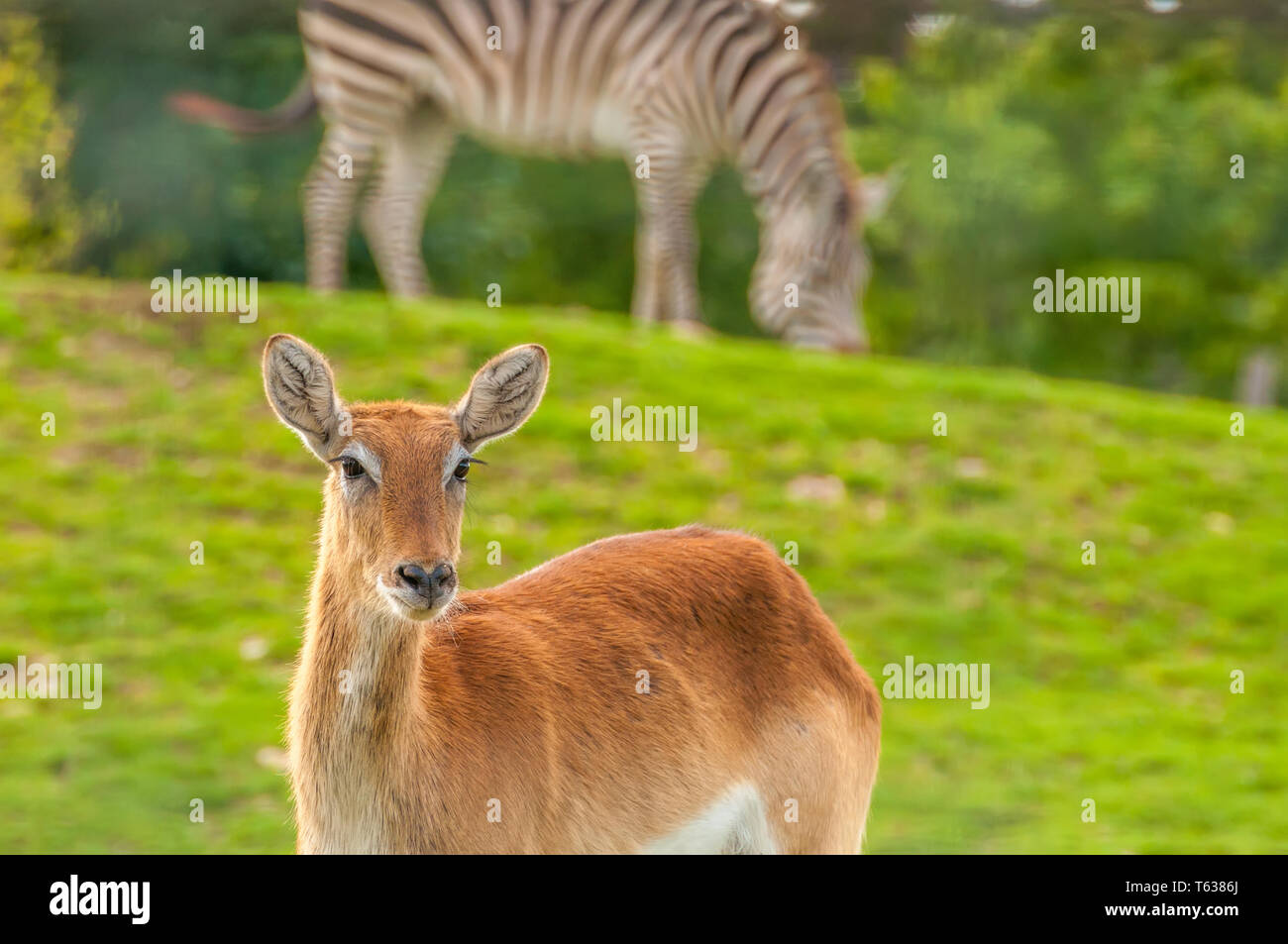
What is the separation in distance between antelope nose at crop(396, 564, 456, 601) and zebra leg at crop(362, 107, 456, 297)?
1084cm

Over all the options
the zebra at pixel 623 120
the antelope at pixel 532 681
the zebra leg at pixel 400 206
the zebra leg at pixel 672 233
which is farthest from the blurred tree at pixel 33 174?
the antelope at pixel 532 681

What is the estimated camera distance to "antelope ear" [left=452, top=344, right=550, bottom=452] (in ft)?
15.9

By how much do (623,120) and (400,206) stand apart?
2.24m

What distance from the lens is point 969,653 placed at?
37.2ft

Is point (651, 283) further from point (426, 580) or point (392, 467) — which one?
point (426, 580)

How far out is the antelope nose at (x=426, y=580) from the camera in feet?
14.6

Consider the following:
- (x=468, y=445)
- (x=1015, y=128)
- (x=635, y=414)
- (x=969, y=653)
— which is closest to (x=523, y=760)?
(x=468, y=445)

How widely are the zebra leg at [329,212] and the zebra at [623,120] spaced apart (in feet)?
0.06

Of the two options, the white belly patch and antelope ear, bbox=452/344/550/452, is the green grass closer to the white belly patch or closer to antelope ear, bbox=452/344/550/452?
the white belly patch

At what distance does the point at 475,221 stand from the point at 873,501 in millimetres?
13893

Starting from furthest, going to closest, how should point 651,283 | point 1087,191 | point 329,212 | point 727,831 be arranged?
1. point 1087,191
2. point 651,283
3. point 329,212
4. point 727,831

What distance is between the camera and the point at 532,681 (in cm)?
509

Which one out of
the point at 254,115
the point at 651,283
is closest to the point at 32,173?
the point at 254,115

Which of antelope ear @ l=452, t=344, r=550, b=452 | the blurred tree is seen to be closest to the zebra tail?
the blurred tree
